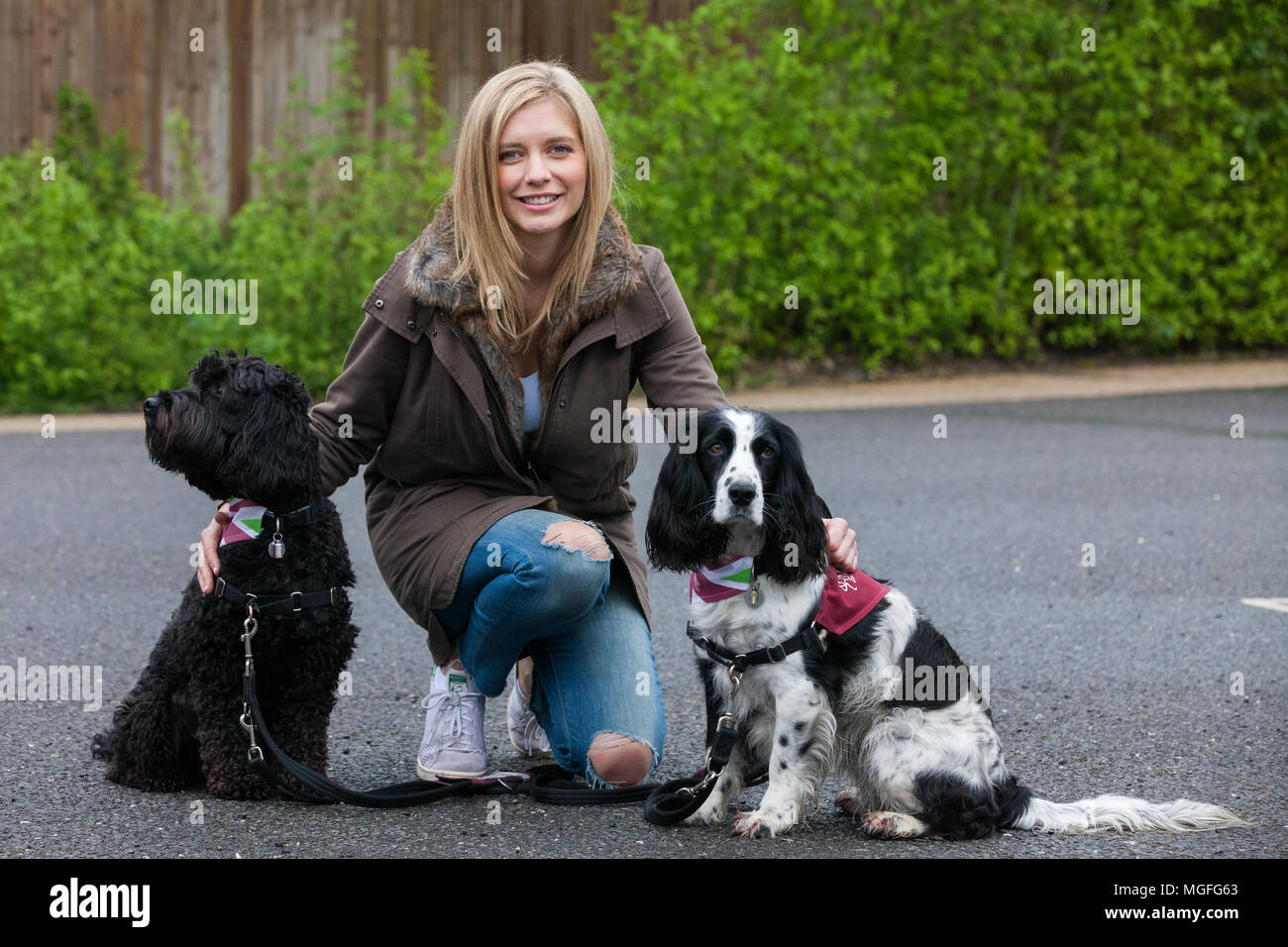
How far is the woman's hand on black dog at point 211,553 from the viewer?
364 centimetres

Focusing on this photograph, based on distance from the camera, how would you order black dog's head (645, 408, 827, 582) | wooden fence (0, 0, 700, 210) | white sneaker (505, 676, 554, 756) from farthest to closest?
wooden fence (0, 0, 700, 210) < white sneaker (505, 676, 554, 756) < black dog's head (645, 408, 827, 582)

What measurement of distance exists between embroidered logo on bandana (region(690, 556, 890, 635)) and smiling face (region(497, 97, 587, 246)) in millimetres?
1088

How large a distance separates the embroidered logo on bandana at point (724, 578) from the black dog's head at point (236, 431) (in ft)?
3.30

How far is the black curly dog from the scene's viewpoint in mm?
3555

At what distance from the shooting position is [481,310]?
13.0ft

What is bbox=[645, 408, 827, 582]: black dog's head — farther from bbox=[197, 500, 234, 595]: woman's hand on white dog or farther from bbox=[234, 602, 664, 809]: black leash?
bbox=[197, 500, 234, 595]: woman's hand on white dog

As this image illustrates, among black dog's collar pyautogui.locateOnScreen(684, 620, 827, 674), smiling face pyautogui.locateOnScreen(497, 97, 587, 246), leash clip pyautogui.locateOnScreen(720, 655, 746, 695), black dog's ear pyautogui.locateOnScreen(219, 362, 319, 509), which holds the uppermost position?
smiling face pyautogui.locateOnScreen(497, 97, 587, 246)

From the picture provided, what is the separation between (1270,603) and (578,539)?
360 cm

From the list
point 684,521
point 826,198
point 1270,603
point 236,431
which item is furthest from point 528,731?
point 826,198

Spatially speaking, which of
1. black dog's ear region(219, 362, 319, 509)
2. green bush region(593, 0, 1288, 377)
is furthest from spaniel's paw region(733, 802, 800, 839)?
green bush region(593, 0, 1288, 377)

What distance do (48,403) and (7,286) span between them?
2.89 ft

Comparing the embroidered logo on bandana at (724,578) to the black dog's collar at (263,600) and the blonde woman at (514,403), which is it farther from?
the black dog's collar at (263,600)
